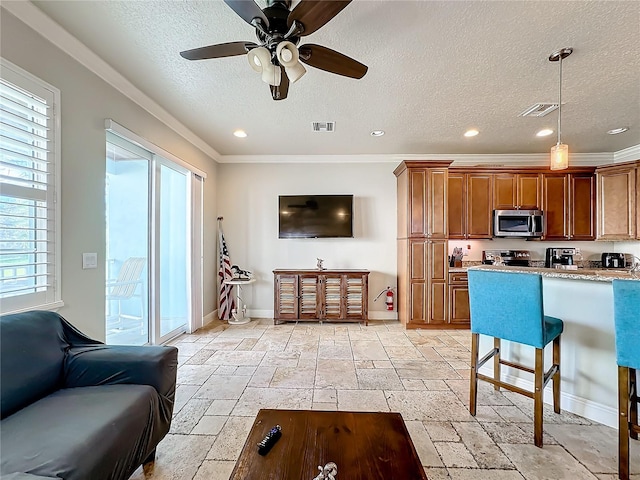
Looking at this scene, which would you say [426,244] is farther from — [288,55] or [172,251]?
[172,251]

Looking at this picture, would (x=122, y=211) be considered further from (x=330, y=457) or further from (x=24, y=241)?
(x=330, y=457)

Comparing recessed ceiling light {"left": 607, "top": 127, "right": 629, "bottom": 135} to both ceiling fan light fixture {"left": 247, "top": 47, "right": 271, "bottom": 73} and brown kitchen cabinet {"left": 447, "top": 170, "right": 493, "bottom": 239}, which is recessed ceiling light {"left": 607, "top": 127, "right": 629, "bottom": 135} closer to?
brown kitchen cabinet {"left": 447, "top": 170, "right": 493, "bottom": 239}

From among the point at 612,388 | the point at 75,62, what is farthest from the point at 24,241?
→ the point at 612,388

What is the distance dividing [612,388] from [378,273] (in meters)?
3.20

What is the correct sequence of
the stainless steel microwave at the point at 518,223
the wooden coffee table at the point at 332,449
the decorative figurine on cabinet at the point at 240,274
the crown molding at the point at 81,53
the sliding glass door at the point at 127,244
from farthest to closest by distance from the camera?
the decorative figurine on cabinet at the point at 240,274 < the stainless steel microwave at the point at 518,223 < the sliding glass door at the point at 127,244 < the crown molding at the point at 81,53 < the wooden coffee table at the point at 332,449

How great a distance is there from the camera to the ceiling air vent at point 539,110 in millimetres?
3106

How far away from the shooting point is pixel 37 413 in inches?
52.6

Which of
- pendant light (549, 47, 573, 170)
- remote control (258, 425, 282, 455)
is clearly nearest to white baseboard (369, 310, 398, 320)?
pendant light (549, 47, 573, 170)

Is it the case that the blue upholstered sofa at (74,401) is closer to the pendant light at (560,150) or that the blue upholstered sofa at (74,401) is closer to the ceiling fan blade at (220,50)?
the ceiling fan blade at (220,50)

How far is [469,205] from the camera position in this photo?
15.2 feet

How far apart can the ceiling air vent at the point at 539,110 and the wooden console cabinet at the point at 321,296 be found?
9.45 ft

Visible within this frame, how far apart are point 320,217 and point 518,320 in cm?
336

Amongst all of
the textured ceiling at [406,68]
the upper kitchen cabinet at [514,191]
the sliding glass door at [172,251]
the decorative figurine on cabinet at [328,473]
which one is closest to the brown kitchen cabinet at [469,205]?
the upper kitchen cabinet at [514,191]

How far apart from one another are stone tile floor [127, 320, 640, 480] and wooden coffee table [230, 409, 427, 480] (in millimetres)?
594
